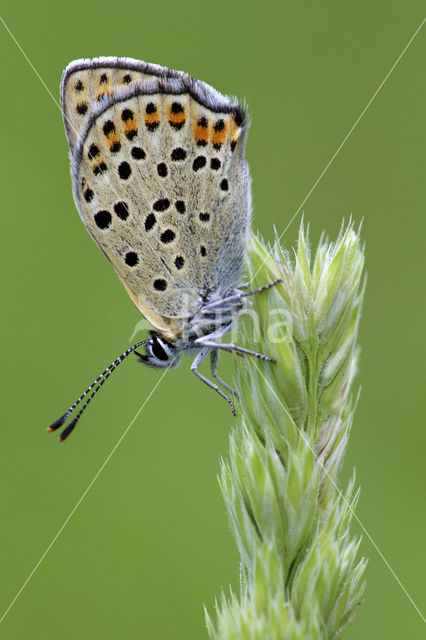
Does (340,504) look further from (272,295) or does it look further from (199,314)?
(199,314)

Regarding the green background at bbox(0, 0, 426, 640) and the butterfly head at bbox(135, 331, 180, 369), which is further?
the green background at bbox(0, 0, 426, 640)

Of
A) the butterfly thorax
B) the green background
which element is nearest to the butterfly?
the butterfly thorax

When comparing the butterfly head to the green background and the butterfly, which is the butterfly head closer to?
the butterfly

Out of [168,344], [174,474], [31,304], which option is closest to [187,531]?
[174,474]

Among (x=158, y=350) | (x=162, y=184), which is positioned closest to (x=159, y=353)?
(x=158, y=350)

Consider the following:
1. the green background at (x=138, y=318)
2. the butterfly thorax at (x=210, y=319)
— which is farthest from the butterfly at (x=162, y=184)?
the green background at (x=138, y=318)
